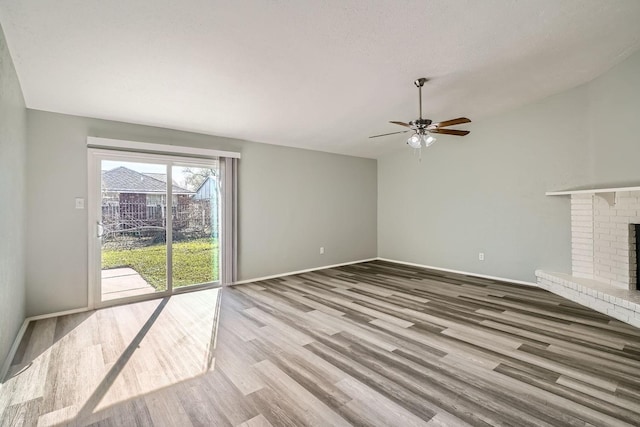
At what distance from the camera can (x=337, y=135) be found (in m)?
5.32

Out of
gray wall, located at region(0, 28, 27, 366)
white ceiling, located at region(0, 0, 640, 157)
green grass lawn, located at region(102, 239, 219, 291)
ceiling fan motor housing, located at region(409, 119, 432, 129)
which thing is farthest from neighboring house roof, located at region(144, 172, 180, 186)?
ceiling fan motor housing, located at region(409, 119, 432, 129)

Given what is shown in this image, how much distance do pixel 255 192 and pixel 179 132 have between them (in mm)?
1500

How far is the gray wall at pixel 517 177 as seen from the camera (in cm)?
378

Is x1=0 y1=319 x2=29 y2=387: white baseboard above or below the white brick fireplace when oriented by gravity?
below

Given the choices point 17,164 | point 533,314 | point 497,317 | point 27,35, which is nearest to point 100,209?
point 17,164

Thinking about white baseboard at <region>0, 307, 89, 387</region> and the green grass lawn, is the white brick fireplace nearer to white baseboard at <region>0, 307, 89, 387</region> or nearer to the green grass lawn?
the green grass lawn

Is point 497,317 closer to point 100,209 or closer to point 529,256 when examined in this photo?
point 529,256

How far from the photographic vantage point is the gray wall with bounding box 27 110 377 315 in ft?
11.4

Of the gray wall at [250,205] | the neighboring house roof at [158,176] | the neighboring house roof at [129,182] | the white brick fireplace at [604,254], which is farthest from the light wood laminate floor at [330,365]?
the neighboring house roof at [158,176]

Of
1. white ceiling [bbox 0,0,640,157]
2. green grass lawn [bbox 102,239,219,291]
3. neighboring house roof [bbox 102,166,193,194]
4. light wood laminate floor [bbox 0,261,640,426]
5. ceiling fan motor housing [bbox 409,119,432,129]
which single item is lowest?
light wood laminate floor [bbox 0,261,640,426]

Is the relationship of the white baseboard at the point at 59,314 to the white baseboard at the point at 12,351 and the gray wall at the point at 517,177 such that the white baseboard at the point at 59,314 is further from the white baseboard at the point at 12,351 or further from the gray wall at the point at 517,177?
the gray wall at the point at 517,177

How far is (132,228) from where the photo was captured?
4.13 m

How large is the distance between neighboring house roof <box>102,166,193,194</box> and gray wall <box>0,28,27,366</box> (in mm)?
845

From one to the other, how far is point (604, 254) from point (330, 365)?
13.0 ft
